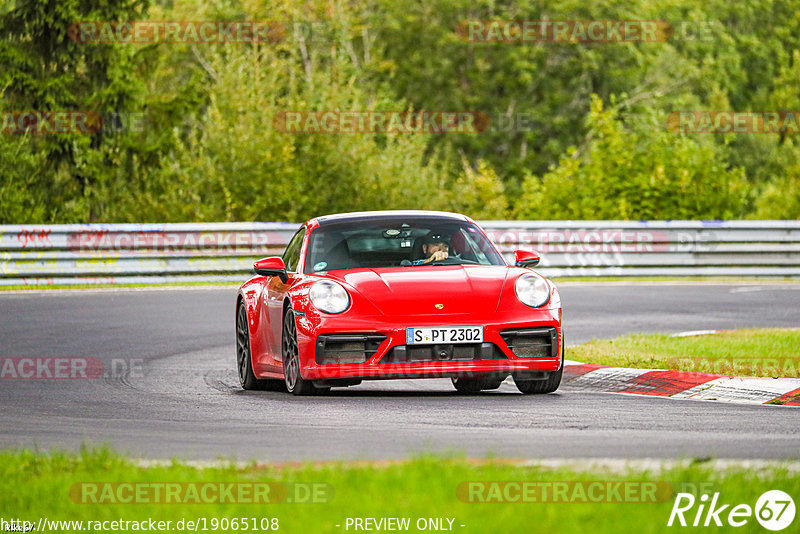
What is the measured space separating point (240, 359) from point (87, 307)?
8081mm

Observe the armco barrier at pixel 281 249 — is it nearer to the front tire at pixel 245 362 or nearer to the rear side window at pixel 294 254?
the front tire at pixel 245 362

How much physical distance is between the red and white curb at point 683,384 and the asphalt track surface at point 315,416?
464mm

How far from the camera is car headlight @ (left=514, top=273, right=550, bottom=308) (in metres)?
10.5

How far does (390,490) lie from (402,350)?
414cm

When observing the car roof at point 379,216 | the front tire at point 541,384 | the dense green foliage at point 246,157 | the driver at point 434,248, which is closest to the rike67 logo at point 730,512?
the front tire at point 541,384

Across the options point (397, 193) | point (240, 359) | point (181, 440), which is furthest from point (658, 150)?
point (181, 440)

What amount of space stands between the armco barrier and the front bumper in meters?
14.4

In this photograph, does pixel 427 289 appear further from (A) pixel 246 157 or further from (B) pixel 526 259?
(A) pixel 246 157

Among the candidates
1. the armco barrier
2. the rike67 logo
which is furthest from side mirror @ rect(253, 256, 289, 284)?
the armco barrier

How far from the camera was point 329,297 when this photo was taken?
409 inches

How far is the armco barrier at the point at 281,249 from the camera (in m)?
24.2

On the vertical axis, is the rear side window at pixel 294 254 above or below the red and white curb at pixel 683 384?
above

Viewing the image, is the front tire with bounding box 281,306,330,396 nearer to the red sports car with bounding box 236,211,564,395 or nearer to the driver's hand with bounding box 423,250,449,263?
the red sports car with bounding box 236,211,564,395

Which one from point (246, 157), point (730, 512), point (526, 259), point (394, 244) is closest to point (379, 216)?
point (394, 244)
